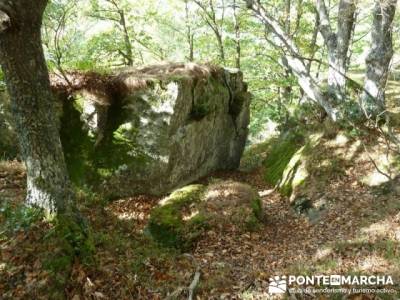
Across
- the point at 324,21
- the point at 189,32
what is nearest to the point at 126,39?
the point at 189,32

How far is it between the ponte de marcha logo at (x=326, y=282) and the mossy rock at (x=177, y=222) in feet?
7.37

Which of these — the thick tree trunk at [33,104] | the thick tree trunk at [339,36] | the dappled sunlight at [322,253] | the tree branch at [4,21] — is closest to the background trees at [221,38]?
the thick tree trunk at [339,36]

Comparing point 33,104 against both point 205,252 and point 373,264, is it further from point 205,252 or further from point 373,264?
point 373,264

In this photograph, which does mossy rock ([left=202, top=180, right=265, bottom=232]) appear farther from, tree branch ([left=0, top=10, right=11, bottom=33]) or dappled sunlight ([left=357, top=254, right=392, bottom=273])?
tree branch ([left=0, top=10, right=11, bottom=33])

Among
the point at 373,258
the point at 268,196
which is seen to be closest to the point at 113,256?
the point at 373,258

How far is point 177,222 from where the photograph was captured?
7535 millimetres

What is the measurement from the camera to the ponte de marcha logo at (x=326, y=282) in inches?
203

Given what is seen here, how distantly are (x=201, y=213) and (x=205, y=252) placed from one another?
1.09 meters

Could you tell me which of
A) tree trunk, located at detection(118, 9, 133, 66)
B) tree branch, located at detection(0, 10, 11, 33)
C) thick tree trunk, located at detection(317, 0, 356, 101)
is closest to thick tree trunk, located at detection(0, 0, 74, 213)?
tree branch, located at detection(0, 10, 11, 33)

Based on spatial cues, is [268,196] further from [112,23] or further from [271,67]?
[112,23]

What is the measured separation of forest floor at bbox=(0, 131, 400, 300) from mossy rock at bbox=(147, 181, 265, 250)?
0.24 metres

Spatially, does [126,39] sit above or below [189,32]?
below

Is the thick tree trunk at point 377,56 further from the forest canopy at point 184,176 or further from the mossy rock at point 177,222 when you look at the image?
the mossy rock at point 177,222

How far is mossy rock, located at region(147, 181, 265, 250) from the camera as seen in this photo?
7301 mm
